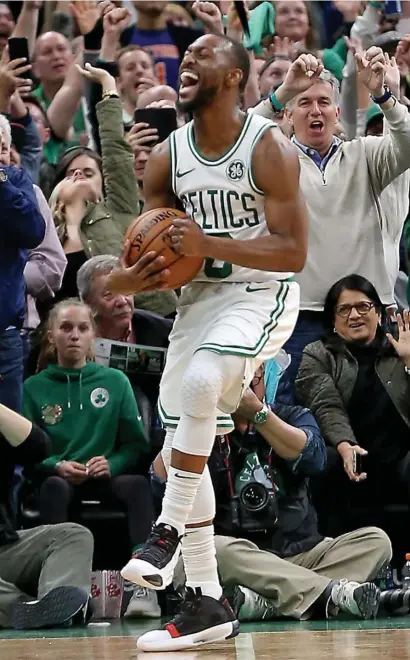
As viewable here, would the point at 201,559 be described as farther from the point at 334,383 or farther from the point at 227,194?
the point at 334,383

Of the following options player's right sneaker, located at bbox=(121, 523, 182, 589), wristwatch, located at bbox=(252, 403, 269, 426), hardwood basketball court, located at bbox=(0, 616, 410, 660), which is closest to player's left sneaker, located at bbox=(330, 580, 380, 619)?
hardwood basketball court, located at bbox=(0, 616, 410, 660)

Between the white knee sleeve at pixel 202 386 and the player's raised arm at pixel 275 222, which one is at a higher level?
the player's raised arm at pixel 275 222

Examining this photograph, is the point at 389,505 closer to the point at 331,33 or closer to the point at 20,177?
the point at 20,177

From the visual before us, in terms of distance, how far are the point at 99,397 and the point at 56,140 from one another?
2.98 m

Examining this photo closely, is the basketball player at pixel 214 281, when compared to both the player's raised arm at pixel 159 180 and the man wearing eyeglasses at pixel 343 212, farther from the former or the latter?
the man wearing eyeglasses at pixel 343 212

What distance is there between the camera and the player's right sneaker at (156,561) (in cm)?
452

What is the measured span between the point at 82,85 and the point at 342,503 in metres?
3.86

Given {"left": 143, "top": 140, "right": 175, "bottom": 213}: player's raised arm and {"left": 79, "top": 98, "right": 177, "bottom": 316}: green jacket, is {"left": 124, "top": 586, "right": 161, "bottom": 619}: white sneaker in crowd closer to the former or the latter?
{"left": 79, "top": 98, "right": 177, "bottom": 316}: green jacket

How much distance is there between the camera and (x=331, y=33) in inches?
417

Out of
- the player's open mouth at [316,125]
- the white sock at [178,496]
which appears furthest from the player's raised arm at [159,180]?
the player's open mouth at [316,125]

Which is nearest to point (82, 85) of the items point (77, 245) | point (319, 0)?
point (77, 245)

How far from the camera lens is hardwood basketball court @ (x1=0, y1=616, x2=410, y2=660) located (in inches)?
172

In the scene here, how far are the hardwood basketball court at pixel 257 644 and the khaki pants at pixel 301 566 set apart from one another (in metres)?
0.21

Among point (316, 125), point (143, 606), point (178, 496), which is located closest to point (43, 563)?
point (143, 606)
